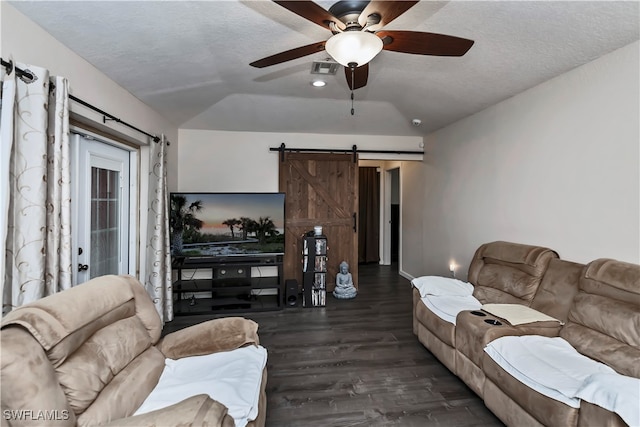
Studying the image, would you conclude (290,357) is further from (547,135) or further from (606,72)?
(606,72)

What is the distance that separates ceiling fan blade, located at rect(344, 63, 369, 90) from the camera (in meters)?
2.21

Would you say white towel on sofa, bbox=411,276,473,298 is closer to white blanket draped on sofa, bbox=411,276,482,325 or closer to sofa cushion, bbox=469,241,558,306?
white blanket draped on sofa, bbox=411,276,482,325

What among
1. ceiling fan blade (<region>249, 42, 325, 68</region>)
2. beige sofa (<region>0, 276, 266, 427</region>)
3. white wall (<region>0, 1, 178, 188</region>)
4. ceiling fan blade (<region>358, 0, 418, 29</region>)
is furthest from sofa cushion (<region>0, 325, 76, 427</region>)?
ceiling fan blade (<region>358, 0, 418, 29</region>)

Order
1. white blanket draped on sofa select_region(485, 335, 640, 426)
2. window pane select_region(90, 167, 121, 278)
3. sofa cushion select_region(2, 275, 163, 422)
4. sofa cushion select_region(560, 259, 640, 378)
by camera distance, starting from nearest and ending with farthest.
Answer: sofa cushion select_region(2, 275, 163, 422) → white blanket draped on sofa select_region(485, 335, 640, 426) → sofa cushion select_region(560, 259, 640, 378) → window pane select_region(90, 167, 121, 278)

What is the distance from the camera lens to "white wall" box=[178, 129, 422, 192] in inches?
185

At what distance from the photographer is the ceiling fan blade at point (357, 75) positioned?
2.21 metres

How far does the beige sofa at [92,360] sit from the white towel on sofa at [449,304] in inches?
A: 63.4

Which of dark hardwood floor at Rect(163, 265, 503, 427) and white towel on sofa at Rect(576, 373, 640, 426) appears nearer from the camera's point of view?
white towel on sofa at Rect(576, 373, 640, 426)

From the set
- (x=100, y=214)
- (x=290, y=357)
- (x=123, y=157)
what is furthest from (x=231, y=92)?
(x=290, y=357)

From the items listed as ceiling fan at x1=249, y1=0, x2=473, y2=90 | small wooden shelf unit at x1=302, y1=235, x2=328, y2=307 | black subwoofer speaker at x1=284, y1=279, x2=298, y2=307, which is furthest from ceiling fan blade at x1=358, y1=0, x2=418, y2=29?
black subwoofer speaker at x1=284, y1=279, x2=298, y2=307

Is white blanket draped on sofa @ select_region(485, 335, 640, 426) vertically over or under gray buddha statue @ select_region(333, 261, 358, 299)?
over

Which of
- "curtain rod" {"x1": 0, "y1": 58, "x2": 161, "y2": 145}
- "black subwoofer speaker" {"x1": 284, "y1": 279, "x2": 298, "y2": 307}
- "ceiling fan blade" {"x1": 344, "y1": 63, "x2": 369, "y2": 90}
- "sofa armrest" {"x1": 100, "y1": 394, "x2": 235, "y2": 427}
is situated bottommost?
"black subwoofer speaker" {"x1": 284, "y1": 279, "x2": 298, "y2": 307}

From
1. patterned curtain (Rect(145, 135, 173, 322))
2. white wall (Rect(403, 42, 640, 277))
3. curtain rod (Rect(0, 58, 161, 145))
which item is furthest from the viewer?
patterned curtain (Rect(145, 135, 173, 322))

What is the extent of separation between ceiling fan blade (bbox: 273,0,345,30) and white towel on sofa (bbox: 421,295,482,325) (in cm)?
229
